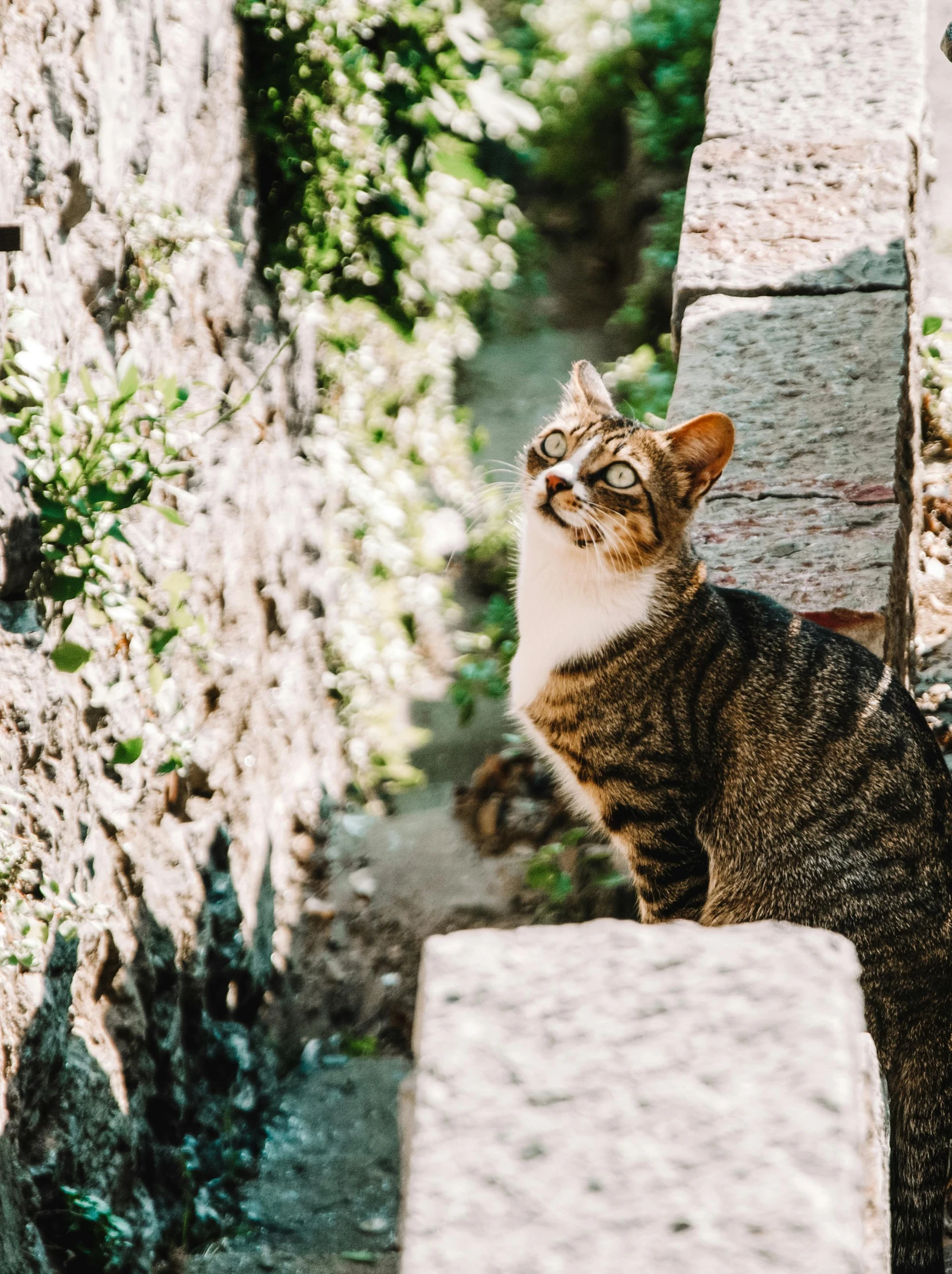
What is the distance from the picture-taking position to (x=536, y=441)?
2.88m

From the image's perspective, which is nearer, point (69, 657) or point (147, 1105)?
point (69, 657)

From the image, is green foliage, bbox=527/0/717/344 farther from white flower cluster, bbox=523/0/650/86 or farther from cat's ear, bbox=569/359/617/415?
cat's ear, bbox=569/359/617/415

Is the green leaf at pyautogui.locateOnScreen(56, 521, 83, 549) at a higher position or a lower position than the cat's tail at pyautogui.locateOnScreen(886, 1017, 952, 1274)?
higher

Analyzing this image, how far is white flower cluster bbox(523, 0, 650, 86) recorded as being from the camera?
7.09 meters

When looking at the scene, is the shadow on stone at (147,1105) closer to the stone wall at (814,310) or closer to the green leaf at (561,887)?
the green leaf at (561,887)

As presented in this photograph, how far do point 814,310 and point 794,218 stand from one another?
0.36 metres

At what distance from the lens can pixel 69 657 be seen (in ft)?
8.23

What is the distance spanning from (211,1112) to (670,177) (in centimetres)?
499

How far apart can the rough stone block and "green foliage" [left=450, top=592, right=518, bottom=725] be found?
3.06 metres

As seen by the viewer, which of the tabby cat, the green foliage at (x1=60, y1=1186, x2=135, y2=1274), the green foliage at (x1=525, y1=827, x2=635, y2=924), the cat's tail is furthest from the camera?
the green foliage at (x1=525, y1=827, x2=635, y2=924)

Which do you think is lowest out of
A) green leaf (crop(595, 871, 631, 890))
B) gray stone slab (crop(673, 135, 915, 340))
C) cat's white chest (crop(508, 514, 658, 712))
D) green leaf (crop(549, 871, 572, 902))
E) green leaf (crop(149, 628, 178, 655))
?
green leaf (crop(549, 871, 572, 902))

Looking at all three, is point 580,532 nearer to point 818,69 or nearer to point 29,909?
point 29,909

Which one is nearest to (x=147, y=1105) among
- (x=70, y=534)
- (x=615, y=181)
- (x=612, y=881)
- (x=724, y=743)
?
(x=612, y=881)

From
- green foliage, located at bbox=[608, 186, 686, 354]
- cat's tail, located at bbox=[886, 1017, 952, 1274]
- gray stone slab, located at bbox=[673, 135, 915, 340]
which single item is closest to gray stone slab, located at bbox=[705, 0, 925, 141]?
gray stone slab, located at bbox=[673, 135, 915, 340]
